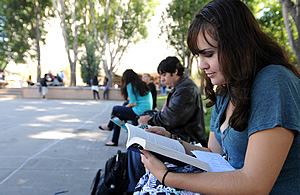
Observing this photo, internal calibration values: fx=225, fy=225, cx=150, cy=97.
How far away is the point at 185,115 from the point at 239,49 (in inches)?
74.6

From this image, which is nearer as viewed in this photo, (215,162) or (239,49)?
(239,49)

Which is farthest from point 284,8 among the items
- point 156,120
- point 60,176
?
point 60,176

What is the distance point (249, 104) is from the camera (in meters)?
1.02

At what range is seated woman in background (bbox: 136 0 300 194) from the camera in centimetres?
90

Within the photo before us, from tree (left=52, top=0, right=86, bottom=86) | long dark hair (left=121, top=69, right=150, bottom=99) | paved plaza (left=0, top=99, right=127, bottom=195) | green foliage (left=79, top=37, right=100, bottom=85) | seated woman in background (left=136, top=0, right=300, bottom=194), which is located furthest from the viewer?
green foliage (left=79, top=37, right=100, bottom=85)

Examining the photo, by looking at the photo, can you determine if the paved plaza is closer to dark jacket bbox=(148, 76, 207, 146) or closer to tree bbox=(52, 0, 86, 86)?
dark jacket bbox=(148, 76, 207, 146)

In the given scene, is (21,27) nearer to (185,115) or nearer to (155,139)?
(185,115)

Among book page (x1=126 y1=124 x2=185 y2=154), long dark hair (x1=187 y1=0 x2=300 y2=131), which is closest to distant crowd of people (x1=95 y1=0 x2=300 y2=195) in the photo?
long dark hair (x1=187 y1=0 x2=300 y2=131)

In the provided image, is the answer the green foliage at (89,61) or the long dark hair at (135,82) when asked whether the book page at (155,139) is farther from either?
the green foliage at (89,61)

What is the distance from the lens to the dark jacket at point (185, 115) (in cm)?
284

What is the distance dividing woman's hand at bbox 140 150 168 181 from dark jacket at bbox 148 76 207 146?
1.67 meters

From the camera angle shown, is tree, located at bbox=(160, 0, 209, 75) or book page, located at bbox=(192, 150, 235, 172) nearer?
book page, located at bbox=(192, 150, 235, 172)

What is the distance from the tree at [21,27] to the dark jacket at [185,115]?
65.3 ft

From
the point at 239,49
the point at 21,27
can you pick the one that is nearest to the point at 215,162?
the point at 239,49
